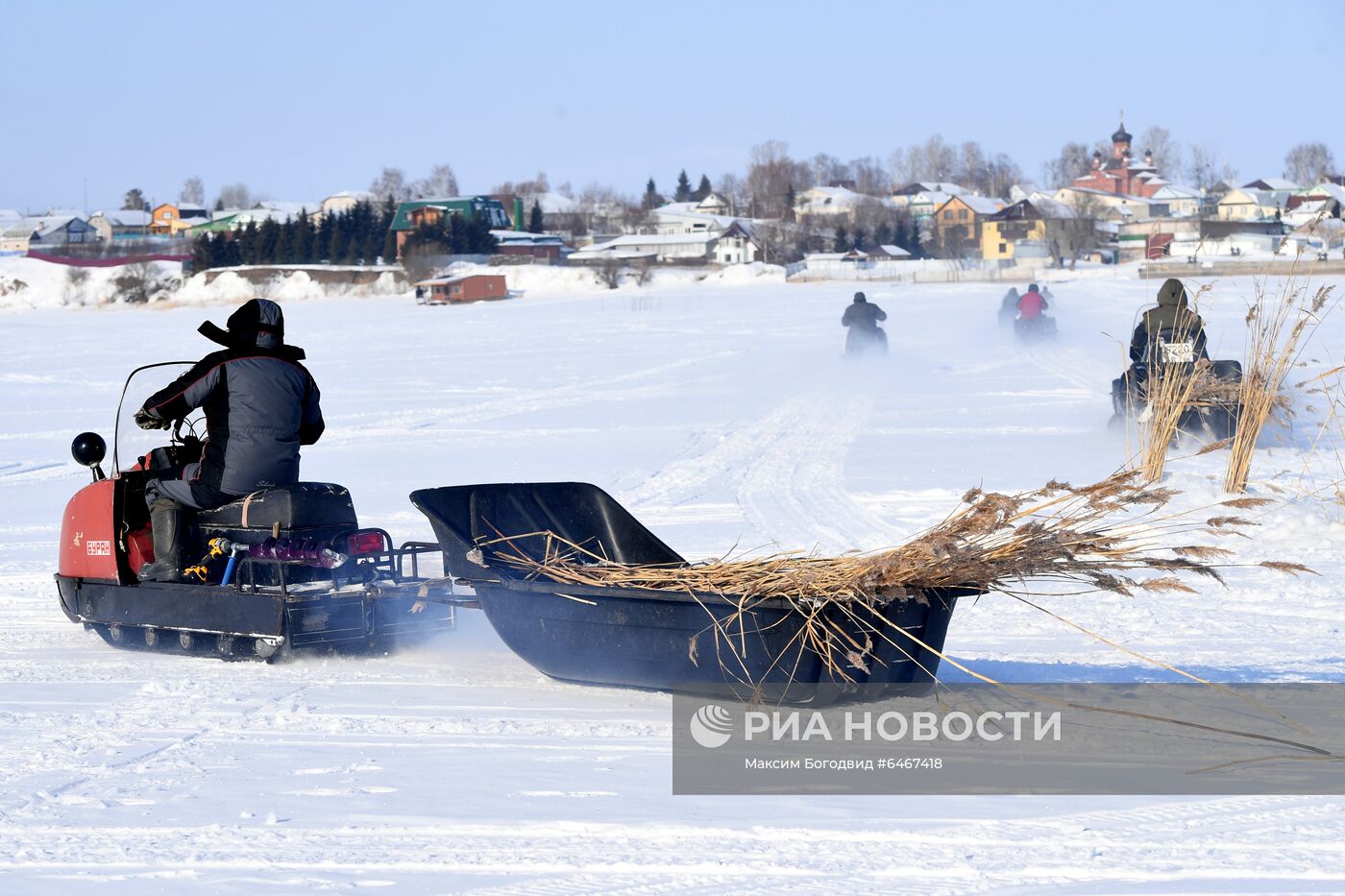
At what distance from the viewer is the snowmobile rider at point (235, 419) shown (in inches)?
229

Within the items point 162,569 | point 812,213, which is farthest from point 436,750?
point 812,213

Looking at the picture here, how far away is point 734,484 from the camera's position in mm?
10859

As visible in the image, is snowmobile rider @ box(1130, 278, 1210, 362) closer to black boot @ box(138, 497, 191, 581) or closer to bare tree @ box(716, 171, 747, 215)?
black boot @ box(138, 497, 191, 581)

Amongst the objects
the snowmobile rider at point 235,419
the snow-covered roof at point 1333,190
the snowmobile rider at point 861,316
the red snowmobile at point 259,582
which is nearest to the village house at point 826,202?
the snowmobile rider at point 861,316

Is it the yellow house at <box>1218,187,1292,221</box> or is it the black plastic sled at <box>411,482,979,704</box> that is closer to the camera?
the black plastic sled at <box>411,482,979,704</box>

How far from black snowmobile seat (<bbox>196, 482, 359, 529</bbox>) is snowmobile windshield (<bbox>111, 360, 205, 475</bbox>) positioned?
2.27ft

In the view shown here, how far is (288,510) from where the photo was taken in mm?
5812

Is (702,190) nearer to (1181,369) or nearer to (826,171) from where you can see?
(826,171)

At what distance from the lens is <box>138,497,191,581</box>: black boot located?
609 centimetres

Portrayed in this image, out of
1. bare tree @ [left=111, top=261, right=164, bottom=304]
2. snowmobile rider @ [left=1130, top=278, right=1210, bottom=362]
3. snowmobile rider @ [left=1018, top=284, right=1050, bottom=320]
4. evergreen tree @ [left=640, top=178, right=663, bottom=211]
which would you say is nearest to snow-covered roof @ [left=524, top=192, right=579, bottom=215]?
evergreen tree @ [left=640, top=178, right=663, bottom=211]

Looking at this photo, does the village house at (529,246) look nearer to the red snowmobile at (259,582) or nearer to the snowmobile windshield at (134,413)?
the snowmobile windshield at (134,413)

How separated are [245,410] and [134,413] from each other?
2.70 ft

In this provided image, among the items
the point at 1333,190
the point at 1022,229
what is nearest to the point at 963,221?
the point at 1022,229

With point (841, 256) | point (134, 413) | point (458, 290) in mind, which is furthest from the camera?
point (841, 256)
